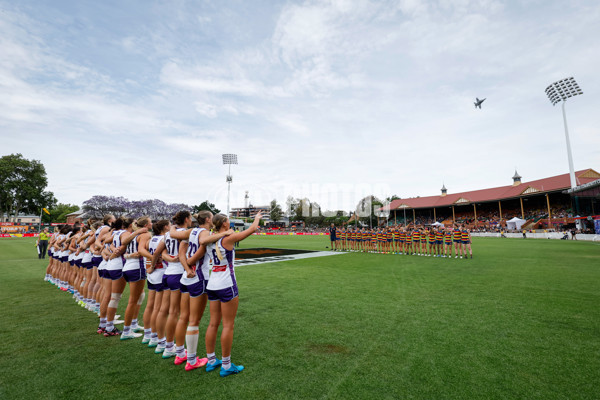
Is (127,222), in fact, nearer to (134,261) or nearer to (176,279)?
(134,261)

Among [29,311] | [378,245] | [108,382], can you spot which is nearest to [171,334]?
[108,382]

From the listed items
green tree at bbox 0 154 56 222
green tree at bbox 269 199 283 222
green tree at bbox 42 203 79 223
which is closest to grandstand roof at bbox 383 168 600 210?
green tree at bbox 269 199 283 222

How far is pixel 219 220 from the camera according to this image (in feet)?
11.5

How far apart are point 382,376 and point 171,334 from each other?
2.83 meters

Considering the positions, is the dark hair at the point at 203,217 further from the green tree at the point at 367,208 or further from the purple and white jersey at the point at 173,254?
the green tree at the point at 367,208

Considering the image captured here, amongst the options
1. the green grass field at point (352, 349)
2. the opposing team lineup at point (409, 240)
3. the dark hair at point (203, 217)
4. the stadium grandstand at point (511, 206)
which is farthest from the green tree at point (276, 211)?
the dark hair at point (203, 217)

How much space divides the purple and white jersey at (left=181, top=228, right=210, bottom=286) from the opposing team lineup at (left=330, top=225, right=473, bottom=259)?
14.5 meters

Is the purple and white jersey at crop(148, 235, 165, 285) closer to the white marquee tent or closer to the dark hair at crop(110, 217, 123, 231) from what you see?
the dark hair at crop(110, 217, 123, 231)

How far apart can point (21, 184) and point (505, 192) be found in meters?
89.2

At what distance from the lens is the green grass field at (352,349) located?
310 cm

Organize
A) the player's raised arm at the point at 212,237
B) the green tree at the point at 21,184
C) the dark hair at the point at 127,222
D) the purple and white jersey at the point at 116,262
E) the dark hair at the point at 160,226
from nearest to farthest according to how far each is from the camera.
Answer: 1. the player's raised arm at the point at 212,237
2. the dark hair at the point at 160,226
3. the purple and white jersey at the point at 116,262
4. the dark hair at the point at 127,222
5. the green tree at the point at 21,184

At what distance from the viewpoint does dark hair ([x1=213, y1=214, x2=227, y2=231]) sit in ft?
11.3

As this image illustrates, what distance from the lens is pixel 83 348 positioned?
14.0 ft

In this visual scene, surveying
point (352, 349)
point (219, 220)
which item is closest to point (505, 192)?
point (352, 349)
